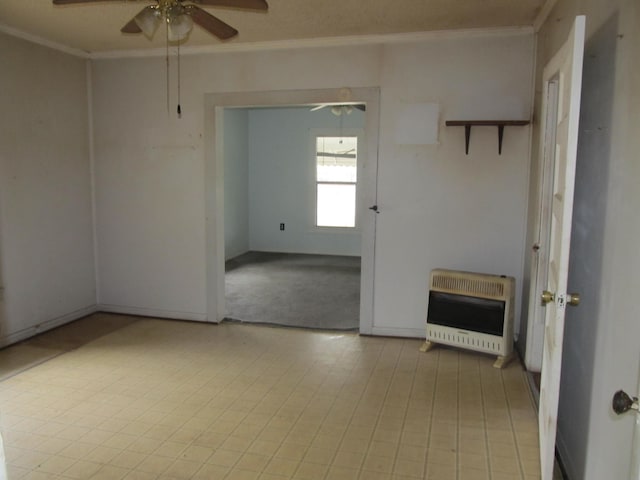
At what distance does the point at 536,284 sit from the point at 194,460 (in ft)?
7.48

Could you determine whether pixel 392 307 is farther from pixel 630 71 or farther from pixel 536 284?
pixel 630 71

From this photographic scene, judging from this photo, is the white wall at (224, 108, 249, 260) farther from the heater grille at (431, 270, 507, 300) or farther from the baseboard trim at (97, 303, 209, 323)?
the heater grille at (431, 270, 507, 300)

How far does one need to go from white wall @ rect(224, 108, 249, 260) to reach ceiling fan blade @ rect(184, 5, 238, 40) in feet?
15.1

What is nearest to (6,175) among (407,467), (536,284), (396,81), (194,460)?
(194,460)

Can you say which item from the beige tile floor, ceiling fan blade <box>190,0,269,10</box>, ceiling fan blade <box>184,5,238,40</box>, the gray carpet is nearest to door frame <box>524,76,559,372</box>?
the beige tile floor

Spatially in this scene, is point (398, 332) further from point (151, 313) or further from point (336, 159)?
point (336, 159)

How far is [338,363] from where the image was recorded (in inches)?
140

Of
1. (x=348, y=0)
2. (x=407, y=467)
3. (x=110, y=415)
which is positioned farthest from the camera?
(x=348, y=0)

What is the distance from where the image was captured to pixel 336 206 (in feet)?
26.0

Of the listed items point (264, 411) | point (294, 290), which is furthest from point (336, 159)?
point (264, 411)

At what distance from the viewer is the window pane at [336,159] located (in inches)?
305

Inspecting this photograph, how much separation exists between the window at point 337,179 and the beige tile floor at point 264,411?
4012 millimetres

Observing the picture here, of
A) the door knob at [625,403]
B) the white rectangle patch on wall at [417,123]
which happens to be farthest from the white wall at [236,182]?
the door knob at [625,403]

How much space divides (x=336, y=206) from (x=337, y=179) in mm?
425
